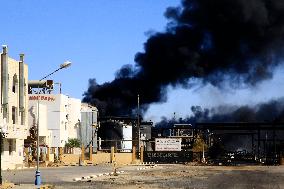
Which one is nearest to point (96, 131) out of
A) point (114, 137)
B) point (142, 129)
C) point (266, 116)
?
point (114, 137)

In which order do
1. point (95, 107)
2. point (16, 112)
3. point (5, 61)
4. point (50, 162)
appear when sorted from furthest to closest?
point (95, 107)
point (50, 162)
point (16, 112)
point (5, 61)

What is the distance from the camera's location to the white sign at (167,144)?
8225 centimetres

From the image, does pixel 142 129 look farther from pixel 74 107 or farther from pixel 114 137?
pixel 74 107

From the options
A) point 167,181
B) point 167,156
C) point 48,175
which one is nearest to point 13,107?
point 48,175

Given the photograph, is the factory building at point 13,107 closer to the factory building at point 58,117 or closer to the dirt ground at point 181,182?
the factory building at point 58,117

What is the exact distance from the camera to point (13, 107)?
206ft

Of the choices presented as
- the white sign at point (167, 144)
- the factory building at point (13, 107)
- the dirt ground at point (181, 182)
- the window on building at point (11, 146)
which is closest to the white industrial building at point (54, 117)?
the factory building at point (13, 107)

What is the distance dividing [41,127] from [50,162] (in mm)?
5836

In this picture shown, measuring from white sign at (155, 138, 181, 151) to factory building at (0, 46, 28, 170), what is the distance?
22.6m

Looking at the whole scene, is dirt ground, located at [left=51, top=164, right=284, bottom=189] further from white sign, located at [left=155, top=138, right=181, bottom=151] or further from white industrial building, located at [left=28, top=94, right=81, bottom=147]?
white industrial building, located at [left=28, top=94, right=81, bottom=147]

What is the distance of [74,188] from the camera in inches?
1185

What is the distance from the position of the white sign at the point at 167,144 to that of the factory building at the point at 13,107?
22.6 m

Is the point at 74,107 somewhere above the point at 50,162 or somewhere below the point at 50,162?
above

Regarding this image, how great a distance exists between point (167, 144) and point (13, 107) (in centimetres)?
2714
